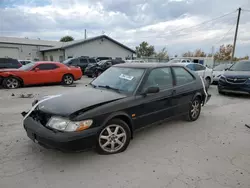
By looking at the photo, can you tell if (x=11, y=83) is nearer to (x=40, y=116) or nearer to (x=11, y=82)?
(x=11, y=82)

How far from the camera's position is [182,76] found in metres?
4.51

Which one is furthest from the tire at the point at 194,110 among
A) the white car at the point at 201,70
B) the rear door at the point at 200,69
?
the rear door at the point at 200,69

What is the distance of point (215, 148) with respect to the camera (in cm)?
341

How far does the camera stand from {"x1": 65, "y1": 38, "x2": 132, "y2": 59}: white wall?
25278mm

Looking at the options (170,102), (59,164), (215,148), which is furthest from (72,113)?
(215,148)

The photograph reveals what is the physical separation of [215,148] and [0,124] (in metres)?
4.75

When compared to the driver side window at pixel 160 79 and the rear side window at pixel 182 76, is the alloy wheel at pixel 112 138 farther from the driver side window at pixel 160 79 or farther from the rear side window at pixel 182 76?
the rear side window at pixel 182 76

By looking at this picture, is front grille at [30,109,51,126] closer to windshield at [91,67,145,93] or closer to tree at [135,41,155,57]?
windshield at [91,67,145,93]

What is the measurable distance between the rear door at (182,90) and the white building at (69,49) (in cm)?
2232

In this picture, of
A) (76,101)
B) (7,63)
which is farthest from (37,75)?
(76,101)

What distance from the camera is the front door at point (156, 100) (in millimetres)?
3430

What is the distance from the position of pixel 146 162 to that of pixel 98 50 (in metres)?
25.8

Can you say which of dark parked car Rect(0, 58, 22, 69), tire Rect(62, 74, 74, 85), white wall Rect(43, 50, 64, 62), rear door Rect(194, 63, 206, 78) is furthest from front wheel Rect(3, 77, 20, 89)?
white wall Rect(43, 50, 64, 62)

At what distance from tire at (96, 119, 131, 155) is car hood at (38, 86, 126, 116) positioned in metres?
0.41
